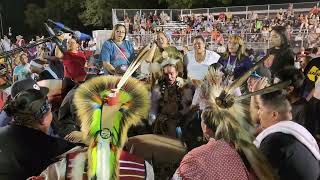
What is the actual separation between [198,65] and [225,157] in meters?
3.48

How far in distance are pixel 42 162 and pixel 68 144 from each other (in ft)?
0.66

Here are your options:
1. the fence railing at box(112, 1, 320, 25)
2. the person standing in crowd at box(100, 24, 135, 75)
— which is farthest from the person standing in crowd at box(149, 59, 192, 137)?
the fence railing at box(112, 1, 320, 25)

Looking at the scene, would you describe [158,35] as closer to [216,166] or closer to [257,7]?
[216,166]

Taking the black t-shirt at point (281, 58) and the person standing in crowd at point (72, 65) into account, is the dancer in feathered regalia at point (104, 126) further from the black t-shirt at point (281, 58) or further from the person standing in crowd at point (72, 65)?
the person standing in crowd at point (72, 65)

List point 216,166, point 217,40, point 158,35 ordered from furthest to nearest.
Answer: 1. point 217,40
2. point 158,35
3. point 216,166

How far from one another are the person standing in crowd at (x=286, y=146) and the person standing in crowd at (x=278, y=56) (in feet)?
6.07

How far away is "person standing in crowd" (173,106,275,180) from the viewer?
2004mm

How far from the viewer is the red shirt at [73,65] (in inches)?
218

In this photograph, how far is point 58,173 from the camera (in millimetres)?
2033

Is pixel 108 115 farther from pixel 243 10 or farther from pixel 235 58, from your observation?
pixel 243 10

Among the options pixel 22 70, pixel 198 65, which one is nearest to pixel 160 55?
pixel 198 65

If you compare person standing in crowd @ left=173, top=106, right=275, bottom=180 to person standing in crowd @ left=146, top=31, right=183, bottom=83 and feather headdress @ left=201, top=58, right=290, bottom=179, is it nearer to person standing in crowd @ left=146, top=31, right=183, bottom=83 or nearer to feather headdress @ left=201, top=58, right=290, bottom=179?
feather headdress @ left=201, top=58, right=290, bottom=179

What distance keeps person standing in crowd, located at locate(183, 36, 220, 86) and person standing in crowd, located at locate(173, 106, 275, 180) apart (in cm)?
315

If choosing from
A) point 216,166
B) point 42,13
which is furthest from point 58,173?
point 42,13
